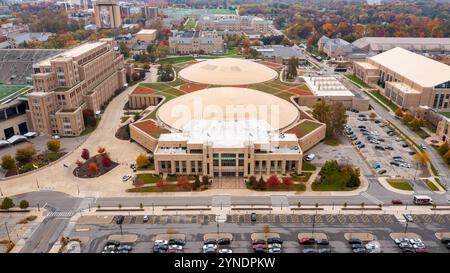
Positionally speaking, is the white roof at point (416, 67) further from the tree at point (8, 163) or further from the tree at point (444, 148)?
the tree at point (8, 163)

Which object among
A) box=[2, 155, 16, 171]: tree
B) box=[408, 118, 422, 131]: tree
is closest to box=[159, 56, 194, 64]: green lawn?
box=[2, 155, 16, 171]: tree

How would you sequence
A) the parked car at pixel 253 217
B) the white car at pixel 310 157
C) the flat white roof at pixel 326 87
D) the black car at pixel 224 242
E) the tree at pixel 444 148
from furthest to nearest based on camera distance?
1. the flat white roof at pixel 326 87
2. the tree at pixel 444 148
3. the white car at pixel 310 157
4. the parked car at pixel 253 217
5. the black car at pixel 224 242

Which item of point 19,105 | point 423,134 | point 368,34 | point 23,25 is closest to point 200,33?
point 368,34

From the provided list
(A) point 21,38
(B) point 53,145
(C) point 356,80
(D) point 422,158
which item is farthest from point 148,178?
(A) point 21,38

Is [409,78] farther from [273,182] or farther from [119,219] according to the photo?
[119,219]

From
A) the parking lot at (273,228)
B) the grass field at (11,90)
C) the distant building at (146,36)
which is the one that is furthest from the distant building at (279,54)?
the parking lot at (273,228)
